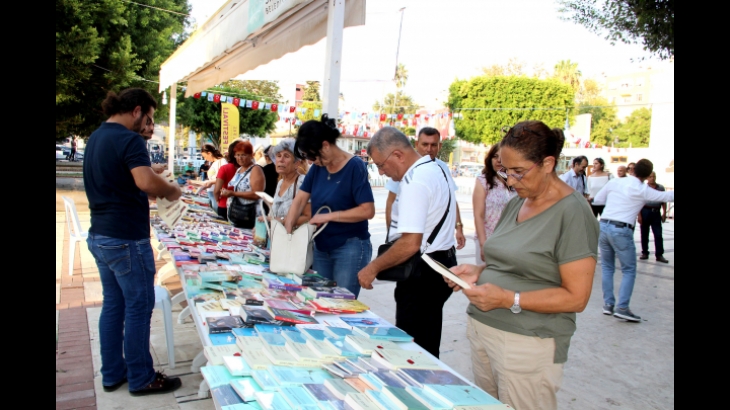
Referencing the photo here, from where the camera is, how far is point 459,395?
4.68ft

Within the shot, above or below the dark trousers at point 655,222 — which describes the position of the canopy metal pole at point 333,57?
above

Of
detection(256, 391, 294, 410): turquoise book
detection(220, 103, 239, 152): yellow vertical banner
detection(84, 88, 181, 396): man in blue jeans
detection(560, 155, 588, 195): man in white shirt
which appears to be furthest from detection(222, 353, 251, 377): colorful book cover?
detection(220, 103, 239, 152): yellow vertical banner

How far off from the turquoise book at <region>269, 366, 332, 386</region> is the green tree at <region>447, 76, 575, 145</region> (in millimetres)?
32381

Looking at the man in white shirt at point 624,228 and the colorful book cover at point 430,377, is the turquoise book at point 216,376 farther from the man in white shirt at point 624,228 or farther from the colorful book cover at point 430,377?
the man in white shirt at point 624,228

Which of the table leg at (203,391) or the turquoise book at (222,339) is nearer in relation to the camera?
the turquoise book at (222,339)

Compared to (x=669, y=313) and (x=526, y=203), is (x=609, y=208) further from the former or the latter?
(x=526, y=203)

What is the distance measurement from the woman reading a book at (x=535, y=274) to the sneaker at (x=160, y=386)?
2057 mm

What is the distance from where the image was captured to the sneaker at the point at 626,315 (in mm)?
4672

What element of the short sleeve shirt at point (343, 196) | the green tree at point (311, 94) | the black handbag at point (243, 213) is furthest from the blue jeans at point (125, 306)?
the green tree at point (311, 94)

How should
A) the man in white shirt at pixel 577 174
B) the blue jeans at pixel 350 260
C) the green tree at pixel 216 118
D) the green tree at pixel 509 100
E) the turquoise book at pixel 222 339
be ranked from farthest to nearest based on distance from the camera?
the green tree at pixel 509 100
the green tree at pixel 216 118
the man in white shirt at pixel 577 174
the blue jeans at pixel 350 260
the turquoise book at pixel 222 339

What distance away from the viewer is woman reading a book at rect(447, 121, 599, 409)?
1527mm
